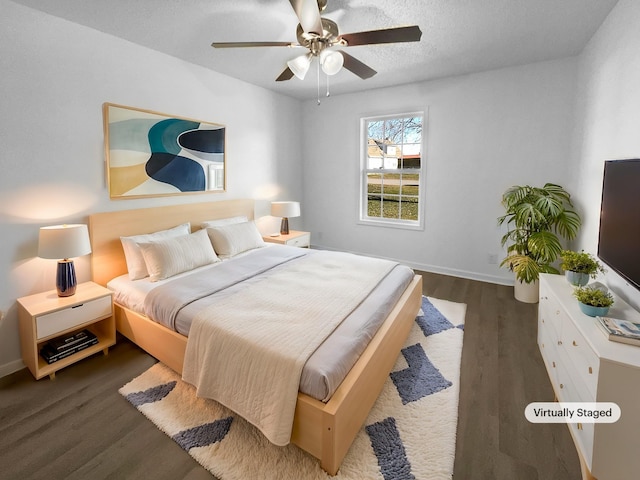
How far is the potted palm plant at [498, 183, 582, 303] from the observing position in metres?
3.11

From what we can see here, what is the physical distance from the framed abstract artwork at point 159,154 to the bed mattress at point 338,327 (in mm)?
937

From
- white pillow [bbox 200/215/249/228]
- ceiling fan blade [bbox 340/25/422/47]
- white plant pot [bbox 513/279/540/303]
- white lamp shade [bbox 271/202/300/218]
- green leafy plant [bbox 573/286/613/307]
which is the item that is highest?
ceiling fan blade [bbox 340/25/422/47]

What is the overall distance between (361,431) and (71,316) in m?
2.15

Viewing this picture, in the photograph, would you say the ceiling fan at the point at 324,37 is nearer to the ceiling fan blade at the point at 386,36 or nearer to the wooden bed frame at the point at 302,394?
the ceiling fan blade at the point at 386,36

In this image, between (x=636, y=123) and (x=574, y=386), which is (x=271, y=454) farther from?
(x=636, y=123)

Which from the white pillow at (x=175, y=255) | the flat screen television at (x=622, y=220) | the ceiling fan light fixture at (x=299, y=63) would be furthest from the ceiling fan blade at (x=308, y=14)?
the white pillow at (x=175, y=255)

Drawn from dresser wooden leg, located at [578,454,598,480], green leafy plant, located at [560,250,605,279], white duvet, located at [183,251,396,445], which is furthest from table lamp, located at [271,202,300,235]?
dresser wooden leg, located at [578,454,598,480]

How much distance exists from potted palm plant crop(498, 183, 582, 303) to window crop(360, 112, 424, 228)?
4.26ft

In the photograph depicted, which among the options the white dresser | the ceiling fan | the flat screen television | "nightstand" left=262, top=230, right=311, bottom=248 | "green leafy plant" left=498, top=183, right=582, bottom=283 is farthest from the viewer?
"nightstand" left=262, top=230, right=311, bottom=248

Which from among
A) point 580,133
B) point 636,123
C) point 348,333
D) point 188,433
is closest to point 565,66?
point 580,133

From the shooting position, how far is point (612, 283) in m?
2.12

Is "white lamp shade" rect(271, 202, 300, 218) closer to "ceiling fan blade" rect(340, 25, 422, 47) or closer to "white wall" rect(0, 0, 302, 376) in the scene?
"white wall" rect(0, 0, 302, 376)

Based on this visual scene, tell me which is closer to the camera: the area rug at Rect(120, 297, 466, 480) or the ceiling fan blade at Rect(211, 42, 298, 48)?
the area rug at Rect(120, 297, 466, 480)

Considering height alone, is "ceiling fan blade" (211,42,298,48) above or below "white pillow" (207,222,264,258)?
above
